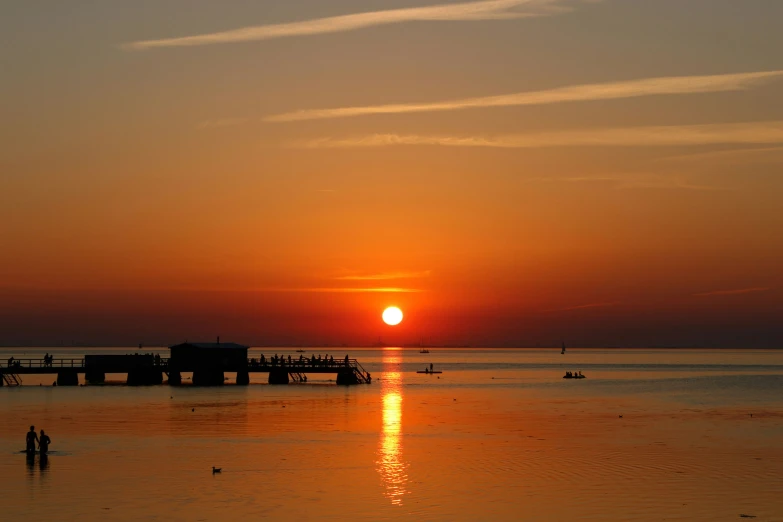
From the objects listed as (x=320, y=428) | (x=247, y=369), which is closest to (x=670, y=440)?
(x=320, y=428)

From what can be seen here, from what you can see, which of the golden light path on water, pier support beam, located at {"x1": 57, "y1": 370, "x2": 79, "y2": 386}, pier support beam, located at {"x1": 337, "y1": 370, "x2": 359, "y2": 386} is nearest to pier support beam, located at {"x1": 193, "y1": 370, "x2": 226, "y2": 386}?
pier support beam, located at {"x1": 57, "y1": 370, "x2": 79, "y2": 386}

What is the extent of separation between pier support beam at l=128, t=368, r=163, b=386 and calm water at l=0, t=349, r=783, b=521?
24163 mm

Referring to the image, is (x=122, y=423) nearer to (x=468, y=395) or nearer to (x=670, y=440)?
(x=670, y=440)

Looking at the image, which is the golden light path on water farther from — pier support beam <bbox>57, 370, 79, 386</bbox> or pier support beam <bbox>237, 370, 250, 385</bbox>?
pier support beam <bbox>57, 370, 79, 386</bbox>

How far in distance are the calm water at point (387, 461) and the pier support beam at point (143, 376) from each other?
951 inches

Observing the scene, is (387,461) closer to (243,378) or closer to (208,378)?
(208,378)

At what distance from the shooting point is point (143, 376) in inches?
4855

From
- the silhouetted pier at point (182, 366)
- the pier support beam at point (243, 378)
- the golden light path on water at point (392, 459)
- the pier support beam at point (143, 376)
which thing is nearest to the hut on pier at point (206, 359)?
the silhouetted pier at point (182, 366)

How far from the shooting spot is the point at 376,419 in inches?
3140

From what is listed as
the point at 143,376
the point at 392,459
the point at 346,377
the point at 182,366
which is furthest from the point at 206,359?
the point at 392,459

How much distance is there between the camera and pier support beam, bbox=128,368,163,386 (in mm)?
122688

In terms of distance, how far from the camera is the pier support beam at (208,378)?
12350cm

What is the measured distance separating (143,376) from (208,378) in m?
7.86

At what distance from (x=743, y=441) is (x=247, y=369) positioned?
226ft
